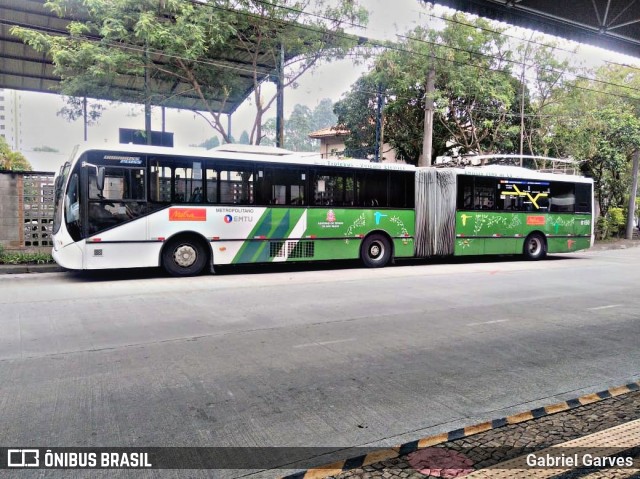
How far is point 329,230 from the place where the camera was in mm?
13734

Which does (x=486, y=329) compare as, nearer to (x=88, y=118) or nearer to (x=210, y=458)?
(x=210, y=458)

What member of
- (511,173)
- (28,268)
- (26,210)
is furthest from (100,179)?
(511,173)

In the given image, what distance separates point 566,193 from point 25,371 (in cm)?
1777

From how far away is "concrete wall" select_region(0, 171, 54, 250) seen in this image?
1408cm

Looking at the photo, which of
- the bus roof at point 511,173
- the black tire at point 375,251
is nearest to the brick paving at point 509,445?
the black tire at point 375,251

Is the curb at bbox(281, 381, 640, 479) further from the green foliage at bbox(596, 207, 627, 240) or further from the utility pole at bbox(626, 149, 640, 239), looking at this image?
the utility pole at bbox(626, 149, 640, 239)

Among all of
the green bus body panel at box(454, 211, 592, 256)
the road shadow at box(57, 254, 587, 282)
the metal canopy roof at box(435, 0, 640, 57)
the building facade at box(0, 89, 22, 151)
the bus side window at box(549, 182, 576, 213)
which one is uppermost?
the building facade at box(0, 89, 22, 151)

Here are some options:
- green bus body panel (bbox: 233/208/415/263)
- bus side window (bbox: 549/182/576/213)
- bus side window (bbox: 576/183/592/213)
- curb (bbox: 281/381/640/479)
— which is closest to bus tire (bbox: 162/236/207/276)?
green bus body panel (bbox: 233/208/415/263)

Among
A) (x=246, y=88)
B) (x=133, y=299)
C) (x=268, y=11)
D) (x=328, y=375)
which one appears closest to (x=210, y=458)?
(x=328, y=375)

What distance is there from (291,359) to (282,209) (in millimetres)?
8039

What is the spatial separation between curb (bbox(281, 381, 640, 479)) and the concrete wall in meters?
13.8

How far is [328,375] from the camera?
484cm

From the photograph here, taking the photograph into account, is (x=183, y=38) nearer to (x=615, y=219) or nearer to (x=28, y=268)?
(x=28, y=268)

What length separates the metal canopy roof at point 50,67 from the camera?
17.0 m
